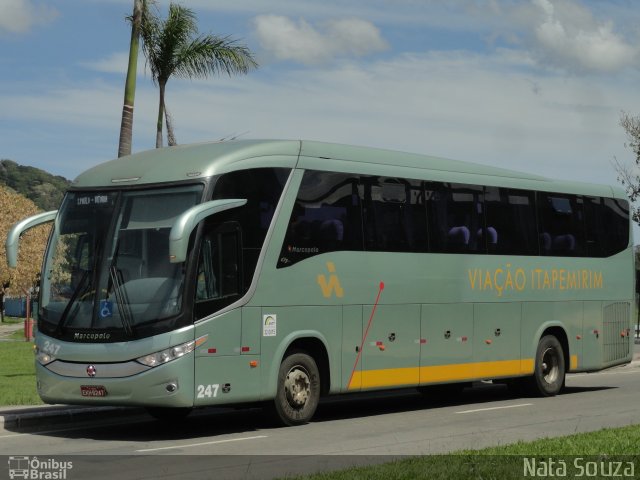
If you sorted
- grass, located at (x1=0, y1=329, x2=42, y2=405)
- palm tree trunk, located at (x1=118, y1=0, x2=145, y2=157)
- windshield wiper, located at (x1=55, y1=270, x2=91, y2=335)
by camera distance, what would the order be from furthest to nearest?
palm tree trunk, located at (x1=118, y1=0, x2=145, y2=157) < grass, located at (x1=0, y1=329, x2=42, y2=405) < windshield wiper, located at (x1=55, y1=270, x2=91, y2=335)

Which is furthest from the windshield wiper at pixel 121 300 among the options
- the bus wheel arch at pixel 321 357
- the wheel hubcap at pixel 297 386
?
the bus wheel arch at pixel 321 357

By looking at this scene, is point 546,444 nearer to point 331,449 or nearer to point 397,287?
point 331,449

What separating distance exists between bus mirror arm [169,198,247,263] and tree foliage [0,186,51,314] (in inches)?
2495

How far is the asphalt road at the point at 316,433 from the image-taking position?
42.9 feet

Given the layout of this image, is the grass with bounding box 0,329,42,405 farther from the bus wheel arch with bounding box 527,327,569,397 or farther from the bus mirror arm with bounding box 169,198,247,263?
the bus wheel arch with bounding box 527,327,569,397

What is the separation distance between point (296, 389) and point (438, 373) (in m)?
3.48

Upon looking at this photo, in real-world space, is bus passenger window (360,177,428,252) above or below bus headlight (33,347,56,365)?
above

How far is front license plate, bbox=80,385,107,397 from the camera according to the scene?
15375 millimetres

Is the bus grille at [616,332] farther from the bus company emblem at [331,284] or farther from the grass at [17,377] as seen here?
the grass at [17,377]

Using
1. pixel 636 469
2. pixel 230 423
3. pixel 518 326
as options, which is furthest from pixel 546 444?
pixel 518 326

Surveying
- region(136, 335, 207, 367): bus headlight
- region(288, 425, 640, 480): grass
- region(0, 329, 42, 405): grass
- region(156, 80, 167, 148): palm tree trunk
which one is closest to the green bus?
region(136, 335, 207, 367): bus headlight

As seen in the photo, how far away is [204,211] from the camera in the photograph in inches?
605

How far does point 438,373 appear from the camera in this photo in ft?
64.5

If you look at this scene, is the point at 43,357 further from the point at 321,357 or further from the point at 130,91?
the point at 130,91
